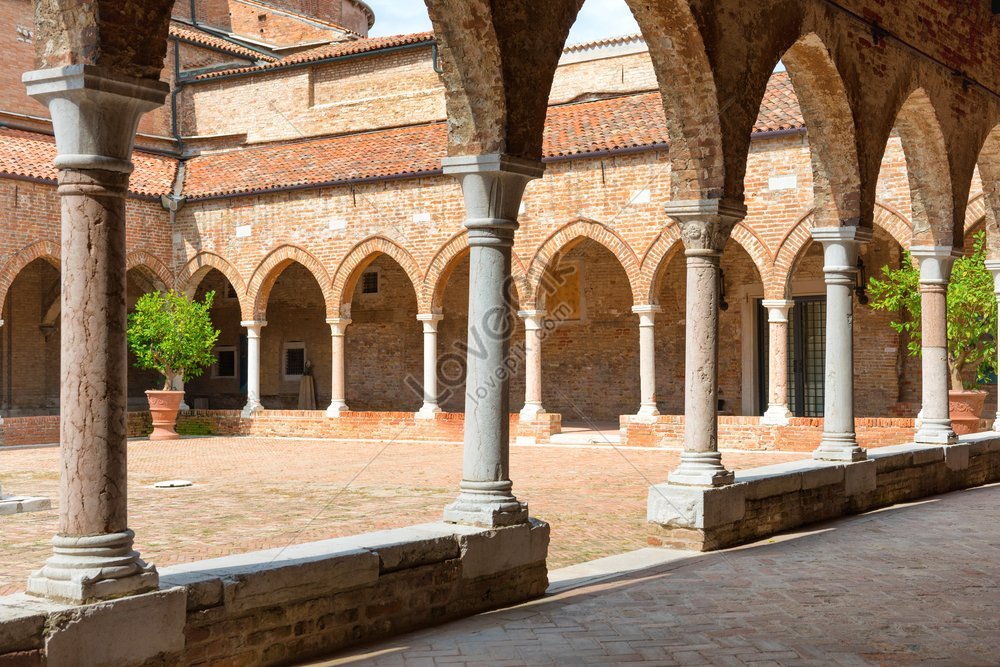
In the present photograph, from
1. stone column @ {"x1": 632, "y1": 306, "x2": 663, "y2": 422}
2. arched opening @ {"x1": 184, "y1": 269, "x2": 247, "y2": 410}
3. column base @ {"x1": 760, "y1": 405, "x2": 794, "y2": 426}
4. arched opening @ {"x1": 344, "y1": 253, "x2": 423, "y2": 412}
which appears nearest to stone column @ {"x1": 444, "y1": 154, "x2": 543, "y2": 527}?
column base @ {"x1": 760, "y1": 405, "x2": 794, "y2": 426}

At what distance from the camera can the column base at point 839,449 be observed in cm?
945

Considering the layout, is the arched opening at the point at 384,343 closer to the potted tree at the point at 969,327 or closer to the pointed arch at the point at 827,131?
the potted tree at the point at 969,327

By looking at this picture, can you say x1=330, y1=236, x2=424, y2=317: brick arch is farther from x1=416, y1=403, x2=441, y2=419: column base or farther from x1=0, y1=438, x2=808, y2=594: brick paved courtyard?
x1=0, y1=438, x2=808, y2=594: brick paved courtyard

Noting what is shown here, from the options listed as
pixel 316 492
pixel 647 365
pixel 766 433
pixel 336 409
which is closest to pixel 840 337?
pixel 316 492

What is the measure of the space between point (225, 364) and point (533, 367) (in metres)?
10.8

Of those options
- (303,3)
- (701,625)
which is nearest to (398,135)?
(303,3)

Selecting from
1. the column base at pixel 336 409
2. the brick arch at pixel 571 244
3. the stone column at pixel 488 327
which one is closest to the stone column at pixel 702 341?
the stone column at pixel 488 327

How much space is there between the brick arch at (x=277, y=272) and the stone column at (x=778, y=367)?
824cm

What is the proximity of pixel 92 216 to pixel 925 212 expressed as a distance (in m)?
9.29

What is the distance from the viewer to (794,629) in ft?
17.4

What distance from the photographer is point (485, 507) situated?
5.77m

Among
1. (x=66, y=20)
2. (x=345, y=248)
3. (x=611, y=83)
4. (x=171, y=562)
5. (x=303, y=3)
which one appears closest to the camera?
(x=66, y=20)

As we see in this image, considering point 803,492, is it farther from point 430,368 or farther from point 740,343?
point 740,343

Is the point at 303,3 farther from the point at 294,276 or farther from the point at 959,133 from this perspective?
the point at 959,133
